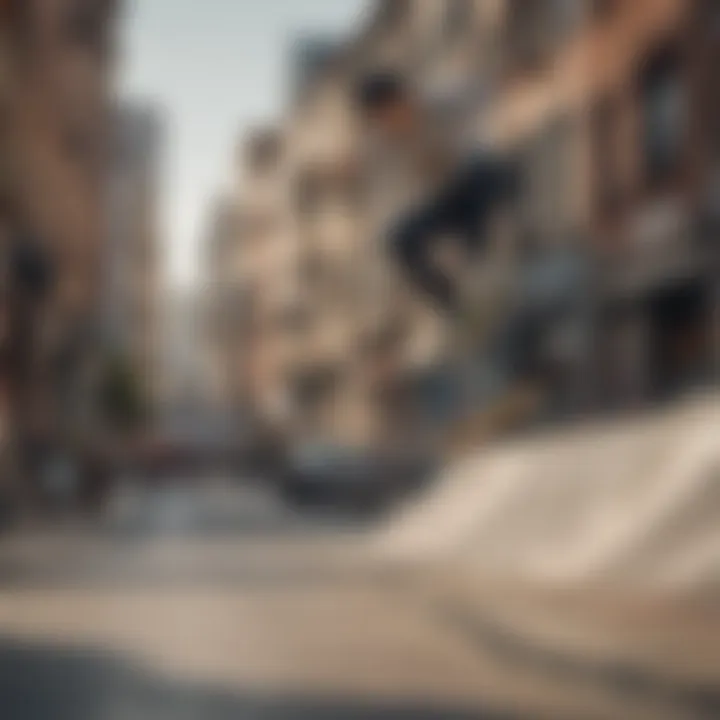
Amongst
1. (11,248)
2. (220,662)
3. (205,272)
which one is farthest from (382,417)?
(205,272)

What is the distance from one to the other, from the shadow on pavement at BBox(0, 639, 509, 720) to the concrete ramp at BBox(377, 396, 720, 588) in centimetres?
478

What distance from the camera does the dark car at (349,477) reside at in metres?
26.8

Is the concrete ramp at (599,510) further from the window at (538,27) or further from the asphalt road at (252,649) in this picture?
the window at (538,27)

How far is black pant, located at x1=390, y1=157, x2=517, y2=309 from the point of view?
27375 millimetres

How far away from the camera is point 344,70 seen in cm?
5434

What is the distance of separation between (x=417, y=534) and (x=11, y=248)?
20624mm

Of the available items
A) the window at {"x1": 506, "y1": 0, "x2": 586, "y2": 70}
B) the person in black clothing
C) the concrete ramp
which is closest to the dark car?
the person in black clothing

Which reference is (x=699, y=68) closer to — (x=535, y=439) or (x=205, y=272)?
(x=535, y=439)

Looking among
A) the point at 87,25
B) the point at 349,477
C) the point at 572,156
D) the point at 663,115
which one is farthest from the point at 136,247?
the point at 663,115

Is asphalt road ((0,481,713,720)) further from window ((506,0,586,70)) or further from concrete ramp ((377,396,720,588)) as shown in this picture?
window ((506,0,586,70))

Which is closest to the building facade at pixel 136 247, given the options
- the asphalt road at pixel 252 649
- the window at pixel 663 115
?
the window at pixel 663 115

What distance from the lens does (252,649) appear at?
9930 mm

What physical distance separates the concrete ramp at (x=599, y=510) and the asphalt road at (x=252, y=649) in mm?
1181

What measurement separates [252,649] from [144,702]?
7.36ft
